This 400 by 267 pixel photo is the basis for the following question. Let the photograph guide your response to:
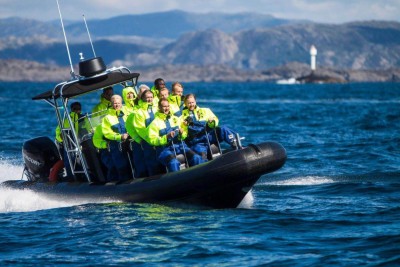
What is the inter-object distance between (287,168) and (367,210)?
5519mm

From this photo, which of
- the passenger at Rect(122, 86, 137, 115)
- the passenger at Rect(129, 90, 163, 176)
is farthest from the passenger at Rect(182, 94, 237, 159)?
the passenger at Rect(122, 86, 137, 115)

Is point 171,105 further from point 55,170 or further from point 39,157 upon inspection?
point 39,157

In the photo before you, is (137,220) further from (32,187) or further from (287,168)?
(287,168)

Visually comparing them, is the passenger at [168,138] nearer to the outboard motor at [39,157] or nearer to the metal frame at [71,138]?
the metal frame at [71,138]

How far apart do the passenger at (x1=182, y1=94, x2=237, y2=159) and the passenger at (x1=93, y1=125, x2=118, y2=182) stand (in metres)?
1.30

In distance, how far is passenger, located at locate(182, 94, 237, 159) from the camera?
12281mm

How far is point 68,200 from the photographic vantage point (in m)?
13.3

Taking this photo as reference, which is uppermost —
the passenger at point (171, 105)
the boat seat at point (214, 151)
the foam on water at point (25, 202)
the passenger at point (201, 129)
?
the passenger at point (171, 105)

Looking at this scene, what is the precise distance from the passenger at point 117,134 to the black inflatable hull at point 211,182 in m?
0.38

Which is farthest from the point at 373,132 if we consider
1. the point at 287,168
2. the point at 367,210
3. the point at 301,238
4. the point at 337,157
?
the point at 301,238

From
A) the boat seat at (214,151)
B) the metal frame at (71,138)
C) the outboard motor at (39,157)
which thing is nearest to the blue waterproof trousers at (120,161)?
the metal frame at (71,138)

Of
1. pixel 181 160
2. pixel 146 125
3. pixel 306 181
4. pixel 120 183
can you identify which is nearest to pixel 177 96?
pixel 146 125

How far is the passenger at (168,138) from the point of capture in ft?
39.3

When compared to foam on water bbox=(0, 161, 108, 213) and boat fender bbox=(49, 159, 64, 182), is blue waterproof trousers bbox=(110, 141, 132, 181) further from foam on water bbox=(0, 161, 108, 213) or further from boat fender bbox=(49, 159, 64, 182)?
boat fender bbox=(49, 159, 64, 182)
